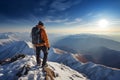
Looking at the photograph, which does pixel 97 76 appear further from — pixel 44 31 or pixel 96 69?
pixel 44 31

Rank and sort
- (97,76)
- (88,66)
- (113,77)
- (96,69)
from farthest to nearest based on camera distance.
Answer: (88,66) < (96,69) < (97,76) < (113,77)

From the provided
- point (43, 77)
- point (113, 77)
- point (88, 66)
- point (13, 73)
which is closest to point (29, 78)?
point (43, 77)

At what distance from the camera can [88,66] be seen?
16050cm

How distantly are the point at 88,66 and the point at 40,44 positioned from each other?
A: 15333 centimetres

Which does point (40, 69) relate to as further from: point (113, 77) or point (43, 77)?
point (113, 77)

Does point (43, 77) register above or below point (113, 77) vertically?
above

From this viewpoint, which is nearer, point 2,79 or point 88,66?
point 2,79

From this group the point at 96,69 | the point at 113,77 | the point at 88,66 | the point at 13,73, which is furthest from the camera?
the point at 88,66

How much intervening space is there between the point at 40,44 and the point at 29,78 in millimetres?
3870

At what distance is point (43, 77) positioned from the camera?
571 inches

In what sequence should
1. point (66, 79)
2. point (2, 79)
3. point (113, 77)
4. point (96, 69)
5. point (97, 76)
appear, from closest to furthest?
point (2, 79) → point (66, 79) → point (113, 77) → point (97, 76) → point (96, 69)

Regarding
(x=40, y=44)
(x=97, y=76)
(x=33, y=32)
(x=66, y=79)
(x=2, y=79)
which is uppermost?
(x=33, y=32)

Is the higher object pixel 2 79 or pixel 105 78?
pixel 2 79

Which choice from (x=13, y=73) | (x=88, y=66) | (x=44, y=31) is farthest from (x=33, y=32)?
(x=88, y=66)
